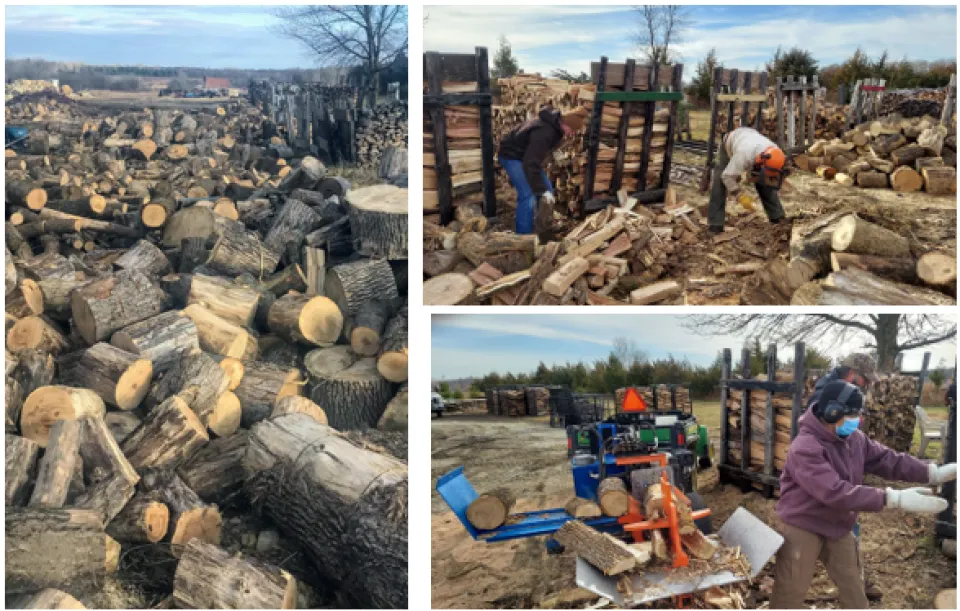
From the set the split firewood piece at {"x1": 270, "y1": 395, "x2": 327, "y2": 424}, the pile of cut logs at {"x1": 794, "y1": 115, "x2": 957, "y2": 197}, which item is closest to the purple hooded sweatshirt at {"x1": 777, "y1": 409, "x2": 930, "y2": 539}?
the pile of cut logs at {"x1": 794, "y1": 115, "x2": 957, "y2": 197}

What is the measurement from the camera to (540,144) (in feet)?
14.5

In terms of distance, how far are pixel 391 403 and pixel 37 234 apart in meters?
2.55

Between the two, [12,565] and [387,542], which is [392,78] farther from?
[12,565]

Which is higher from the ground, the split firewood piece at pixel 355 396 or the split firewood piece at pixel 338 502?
the split firewood piece at pixel 355 396

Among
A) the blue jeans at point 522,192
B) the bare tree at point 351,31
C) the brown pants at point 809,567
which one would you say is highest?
the bare tree at point 351,31

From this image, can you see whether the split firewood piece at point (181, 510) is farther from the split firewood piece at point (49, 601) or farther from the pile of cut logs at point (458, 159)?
the pile of cut logs at point (458, 159)

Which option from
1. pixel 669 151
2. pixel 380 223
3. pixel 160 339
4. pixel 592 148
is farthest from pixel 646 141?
pixel 160 339

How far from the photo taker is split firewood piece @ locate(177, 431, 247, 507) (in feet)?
12.7

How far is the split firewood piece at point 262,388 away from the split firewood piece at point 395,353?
19.9 inches

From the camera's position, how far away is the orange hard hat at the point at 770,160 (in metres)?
4.36

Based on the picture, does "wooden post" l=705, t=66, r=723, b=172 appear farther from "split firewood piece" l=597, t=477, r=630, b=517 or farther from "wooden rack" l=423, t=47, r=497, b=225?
"split firewood piece" l=597, t=477, r=630, b=517

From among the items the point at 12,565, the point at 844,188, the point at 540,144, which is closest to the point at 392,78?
the point at 540,144

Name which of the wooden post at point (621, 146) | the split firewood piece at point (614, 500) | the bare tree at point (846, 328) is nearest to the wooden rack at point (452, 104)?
the wooden post at point (621, 146)

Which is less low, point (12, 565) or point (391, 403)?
point (391, 403)
